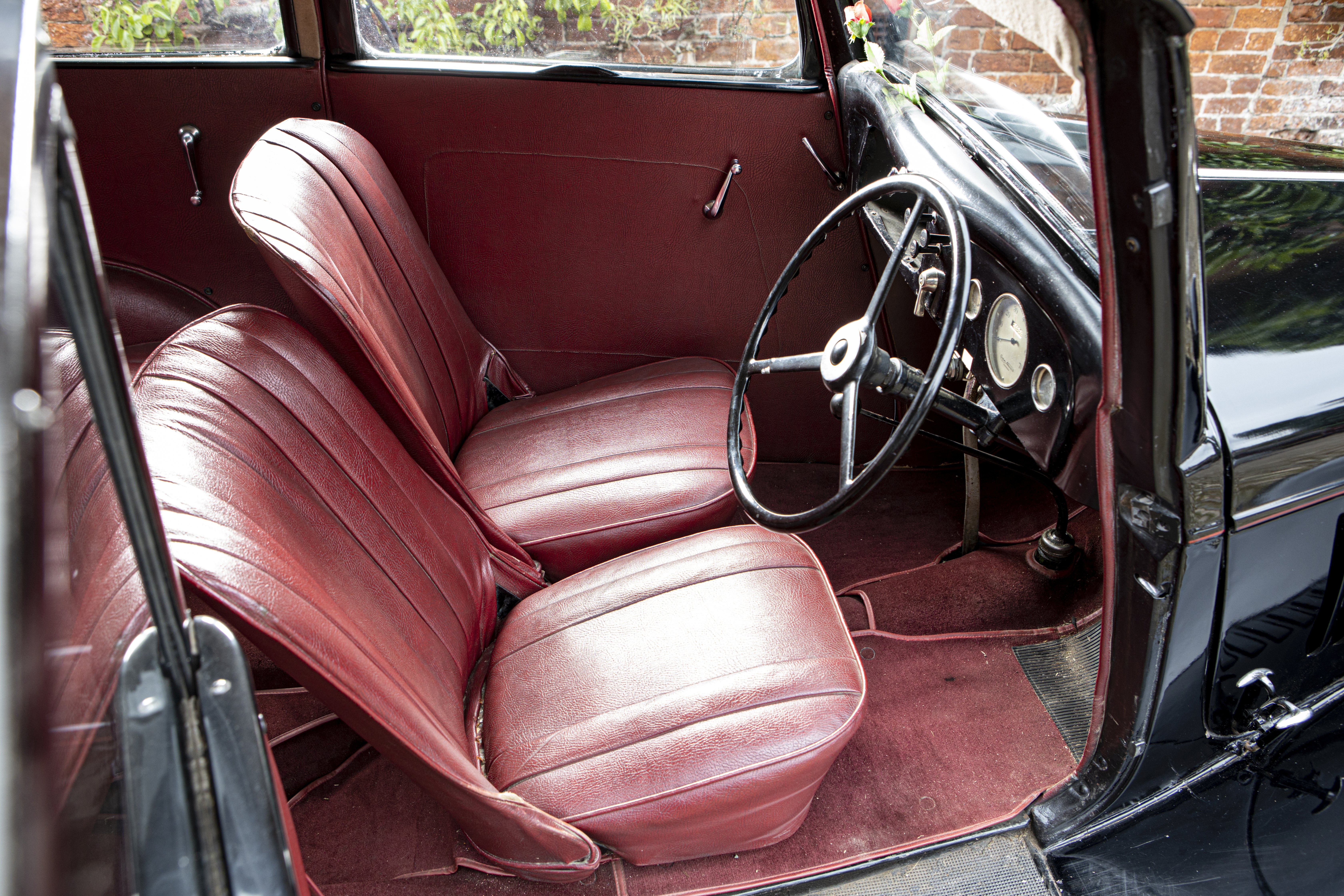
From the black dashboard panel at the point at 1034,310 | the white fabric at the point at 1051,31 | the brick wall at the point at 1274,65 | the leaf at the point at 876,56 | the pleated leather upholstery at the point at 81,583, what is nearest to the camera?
the pleated leather upholstery at the point at 81,583

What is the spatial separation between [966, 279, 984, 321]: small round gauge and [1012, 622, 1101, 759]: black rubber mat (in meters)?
0.56

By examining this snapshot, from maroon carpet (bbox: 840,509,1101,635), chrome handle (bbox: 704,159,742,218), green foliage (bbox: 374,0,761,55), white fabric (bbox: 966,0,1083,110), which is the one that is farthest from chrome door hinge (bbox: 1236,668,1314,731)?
green foliage (bbox: 374,0,761,55)

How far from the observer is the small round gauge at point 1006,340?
114 cm

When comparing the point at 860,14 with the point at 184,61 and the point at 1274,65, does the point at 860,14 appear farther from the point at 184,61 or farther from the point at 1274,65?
the point at 1274,65

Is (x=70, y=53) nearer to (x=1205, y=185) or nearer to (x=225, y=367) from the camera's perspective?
(x=225, y=367)

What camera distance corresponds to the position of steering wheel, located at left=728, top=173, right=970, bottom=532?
3.40ft

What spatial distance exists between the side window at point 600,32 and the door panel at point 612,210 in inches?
2.8

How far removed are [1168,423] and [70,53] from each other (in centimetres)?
209

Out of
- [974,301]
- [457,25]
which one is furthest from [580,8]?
[974,301]

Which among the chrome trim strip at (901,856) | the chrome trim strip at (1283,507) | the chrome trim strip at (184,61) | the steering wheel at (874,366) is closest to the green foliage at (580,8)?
the chrome trim strip at (184,61)

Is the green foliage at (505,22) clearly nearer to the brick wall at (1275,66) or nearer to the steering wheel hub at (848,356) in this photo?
the steering wheel hub at (848,356)

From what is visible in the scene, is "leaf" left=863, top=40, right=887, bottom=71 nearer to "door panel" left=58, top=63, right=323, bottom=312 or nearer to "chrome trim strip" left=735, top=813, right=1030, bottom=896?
"door panel" left=58, top=63, right=323, bottom=312

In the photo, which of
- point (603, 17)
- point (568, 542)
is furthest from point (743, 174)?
point (568, 542)

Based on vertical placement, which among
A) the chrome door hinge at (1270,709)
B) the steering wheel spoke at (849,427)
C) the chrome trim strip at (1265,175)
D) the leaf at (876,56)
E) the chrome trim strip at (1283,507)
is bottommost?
the chrome door hinge at (1270,709)
